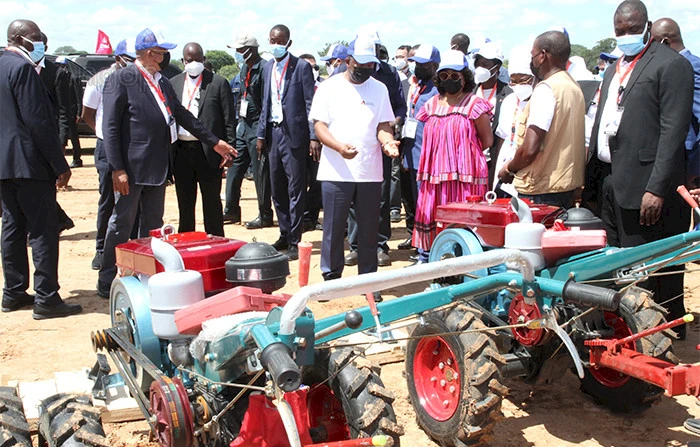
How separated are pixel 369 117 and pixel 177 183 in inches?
122

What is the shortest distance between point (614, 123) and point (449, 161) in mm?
1538

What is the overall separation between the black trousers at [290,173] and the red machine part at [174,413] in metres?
5.31

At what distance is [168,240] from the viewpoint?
13.9 feet

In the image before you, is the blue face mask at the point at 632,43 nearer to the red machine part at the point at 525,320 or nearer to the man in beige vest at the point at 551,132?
the man in beige vest at the point at 551,132

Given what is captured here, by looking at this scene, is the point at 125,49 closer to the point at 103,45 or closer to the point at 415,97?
the point at 415,97

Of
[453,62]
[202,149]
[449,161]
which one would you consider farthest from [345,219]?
[202,149]

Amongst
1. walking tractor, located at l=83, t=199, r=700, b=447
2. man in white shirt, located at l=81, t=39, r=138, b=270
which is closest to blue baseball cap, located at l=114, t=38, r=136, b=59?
man in white shirt, located at l=81, t=39, r=138, b=270

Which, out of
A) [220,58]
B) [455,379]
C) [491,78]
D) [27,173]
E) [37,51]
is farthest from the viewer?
[220,58]

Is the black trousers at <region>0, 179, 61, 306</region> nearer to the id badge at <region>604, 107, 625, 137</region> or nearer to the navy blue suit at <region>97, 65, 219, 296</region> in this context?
the navy blue suit at <region>97, 65, 219, 296</region>

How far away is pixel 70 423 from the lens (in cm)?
331

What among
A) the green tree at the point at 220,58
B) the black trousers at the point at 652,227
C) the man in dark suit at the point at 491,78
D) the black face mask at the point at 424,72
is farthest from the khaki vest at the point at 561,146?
the green tree at the point at 220,58

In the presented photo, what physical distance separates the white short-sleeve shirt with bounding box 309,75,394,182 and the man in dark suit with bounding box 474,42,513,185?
1.72 meters

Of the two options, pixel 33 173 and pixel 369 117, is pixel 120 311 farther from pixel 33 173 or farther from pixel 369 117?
pixel 369 117

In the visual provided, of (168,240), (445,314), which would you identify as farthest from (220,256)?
(445,314)
